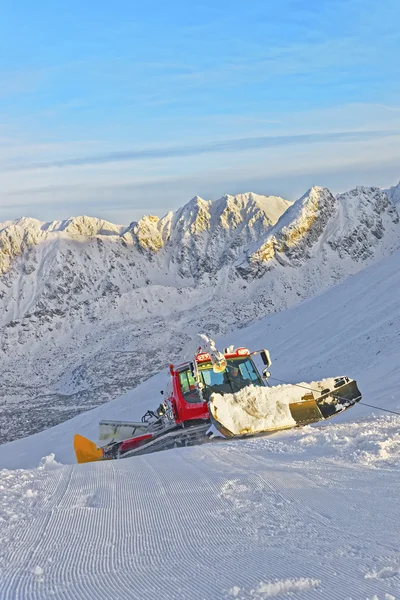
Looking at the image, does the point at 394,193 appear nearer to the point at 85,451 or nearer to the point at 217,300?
the point at 217,300

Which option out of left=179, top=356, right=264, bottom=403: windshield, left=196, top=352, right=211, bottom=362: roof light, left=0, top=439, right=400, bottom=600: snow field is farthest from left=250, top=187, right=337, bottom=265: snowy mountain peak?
left=0, top=439, right=400, bottom=600: snow field

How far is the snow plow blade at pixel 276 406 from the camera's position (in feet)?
49.4

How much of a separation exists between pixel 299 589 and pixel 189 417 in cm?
1293

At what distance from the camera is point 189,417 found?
17547 millimetres

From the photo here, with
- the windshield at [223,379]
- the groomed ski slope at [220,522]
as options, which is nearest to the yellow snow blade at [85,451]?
the windshield at [223,379]

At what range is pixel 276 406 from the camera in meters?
15.6

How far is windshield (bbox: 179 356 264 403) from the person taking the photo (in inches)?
676

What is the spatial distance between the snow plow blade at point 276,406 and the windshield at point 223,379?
5.26 ft

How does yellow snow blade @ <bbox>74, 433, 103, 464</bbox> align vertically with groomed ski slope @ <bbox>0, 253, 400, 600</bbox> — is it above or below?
below

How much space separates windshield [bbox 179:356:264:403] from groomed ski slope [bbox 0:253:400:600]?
3.27 meters

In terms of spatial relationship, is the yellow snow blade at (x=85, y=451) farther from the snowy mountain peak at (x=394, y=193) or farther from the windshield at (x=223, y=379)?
the snowy mountain peak at (x=394, y=193)

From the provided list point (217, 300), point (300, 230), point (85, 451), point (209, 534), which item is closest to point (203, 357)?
point (85, 451)

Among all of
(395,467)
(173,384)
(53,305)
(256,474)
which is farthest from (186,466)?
(53,305)

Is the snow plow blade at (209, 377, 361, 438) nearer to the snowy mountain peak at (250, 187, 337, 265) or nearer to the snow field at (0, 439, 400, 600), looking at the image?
the snow field at (0, 439, 400, 600)
